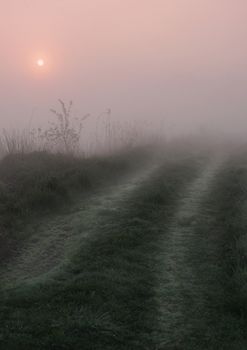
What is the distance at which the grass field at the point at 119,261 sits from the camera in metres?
7.03

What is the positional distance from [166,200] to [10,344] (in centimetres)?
847

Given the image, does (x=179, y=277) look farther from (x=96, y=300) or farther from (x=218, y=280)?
(x=96, y=300)

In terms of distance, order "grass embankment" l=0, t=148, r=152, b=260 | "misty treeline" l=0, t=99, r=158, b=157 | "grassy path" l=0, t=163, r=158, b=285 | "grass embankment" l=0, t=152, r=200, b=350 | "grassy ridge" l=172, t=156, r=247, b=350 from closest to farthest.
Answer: "grass embankment" l=0, t=152, r=200, b=350, "grassy ridge" l=172, t=156, r=247, b=350, "grassy path" l=0, t=163, r=158, b=285, "grass embankment" l=0, t=148, r=152, b=260, "misty treeline" l=0, t=99, r=158, b=157

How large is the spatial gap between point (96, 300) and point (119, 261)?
1704mm

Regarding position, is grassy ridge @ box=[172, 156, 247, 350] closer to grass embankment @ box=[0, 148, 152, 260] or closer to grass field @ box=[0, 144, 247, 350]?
grass field @ box=[0, 144, 247, 350]

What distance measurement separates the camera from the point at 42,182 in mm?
14656

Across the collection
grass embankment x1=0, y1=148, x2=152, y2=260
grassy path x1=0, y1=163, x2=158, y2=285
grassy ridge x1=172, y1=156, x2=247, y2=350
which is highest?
grass embankment x1=0, y1=148, x2=152, y2=260

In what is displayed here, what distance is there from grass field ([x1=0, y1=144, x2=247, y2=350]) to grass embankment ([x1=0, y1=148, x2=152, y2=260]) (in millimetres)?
52

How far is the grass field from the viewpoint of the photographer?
277 inches

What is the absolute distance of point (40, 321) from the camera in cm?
714

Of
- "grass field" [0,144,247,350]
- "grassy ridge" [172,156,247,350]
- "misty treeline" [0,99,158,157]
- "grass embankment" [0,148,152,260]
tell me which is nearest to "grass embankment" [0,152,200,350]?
"grass field" [0,144,247,350]

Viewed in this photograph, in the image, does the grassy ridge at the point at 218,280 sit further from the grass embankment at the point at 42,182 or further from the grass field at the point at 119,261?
the grass embankment at the point at 42,182

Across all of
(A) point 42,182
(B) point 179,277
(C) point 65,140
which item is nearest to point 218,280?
(B) point 179,277

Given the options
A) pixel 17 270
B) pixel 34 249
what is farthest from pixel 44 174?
pixel 17 270
